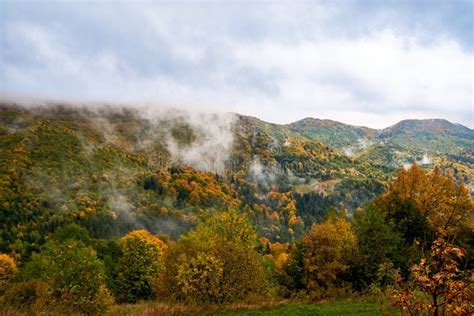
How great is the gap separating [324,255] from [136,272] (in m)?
54.9

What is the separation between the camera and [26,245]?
189 m

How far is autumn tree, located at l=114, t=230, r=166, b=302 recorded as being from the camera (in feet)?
263

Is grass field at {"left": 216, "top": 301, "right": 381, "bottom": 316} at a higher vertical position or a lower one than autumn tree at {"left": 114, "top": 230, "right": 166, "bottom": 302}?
higher

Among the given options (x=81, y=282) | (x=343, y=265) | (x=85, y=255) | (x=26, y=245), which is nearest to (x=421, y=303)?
(x=343, y=265)

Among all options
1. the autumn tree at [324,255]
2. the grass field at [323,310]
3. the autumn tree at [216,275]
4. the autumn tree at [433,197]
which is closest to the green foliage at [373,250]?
the autumn tree at [324,255]

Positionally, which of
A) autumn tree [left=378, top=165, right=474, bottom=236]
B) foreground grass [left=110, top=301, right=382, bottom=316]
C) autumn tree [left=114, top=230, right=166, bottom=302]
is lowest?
autumn tree [left=114, top=230, right=166, bottom=302]

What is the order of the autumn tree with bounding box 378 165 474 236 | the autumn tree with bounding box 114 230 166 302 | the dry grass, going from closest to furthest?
A: the dry grass → the autumn tree with bounding box 378 165 474 236 → the autumn tree with bounding box 114 230 166 302

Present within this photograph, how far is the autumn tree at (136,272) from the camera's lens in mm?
80188

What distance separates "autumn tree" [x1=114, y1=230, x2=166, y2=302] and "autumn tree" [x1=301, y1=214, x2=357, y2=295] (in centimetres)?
4619

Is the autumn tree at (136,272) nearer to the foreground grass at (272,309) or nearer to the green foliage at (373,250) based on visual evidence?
the green foliage at (373,250)

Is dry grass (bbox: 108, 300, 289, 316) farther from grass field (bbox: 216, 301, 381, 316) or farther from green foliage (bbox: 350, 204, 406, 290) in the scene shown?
green foliage (bbox: 350, 204, 406, 290)

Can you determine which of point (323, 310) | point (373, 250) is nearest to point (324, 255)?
point (373, 250)

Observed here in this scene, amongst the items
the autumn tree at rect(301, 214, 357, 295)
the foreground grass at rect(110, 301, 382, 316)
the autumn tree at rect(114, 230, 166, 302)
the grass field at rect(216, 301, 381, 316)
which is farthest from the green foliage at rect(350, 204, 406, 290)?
the autumn tree at rect(114, 230, 166, 302)

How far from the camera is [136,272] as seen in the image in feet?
271
